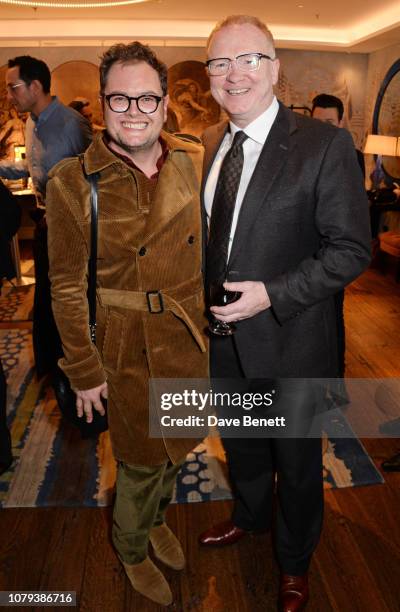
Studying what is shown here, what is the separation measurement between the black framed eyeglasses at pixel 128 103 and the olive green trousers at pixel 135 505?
3.90ft

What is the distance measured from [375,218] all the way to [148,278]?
6544mm

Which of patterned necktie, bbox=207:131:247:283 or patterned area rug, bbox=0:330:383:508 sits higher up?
patterned necktie, bbox=207:131:247:283

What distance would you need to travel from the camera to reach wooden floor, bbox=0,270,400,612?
2002mm

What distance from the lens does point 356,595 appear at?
201 centimetres

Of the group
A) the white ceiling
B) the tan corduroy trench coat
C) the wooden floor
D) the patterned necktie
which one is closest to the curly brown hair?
the tan corduroy trench coat

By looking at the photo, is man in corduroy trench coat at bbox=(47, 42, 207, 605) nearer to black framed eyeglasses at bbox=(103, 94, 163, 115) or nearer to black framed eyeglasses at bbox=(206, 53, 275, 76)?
black framed eyeglasses at bbox=(103, 94, 163, 115)

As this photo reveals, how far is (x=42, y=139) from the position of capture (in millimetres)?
3590

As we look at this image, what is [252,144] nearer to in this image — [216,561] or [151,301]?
[151,301]

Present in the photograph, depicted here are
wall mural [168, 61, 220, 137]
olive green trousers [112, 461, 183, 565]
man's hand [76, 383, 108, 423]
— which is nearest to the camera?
man's hand [76, 383, 108, 423]

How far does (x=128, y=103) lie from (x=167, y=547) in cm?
170

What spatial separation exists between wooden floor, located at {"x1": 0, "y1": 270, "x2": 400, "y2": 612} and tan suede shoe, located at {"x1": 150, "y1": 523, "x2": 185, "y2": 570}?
0.15 feet

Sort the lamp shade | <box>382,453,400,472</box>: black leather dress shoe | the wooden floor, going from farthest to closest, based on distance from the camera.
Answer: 1. the lamp shade
2. <box>382,453,400,472</box>: black leather dress shoe
3. the wooden floor

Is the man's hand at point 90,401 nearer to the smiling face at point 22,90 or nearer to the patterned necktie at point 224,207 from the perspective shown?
the patterned necktie at point 224,207

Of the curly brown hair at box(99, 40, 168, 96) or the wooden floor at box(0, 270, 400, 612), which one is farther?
the wooden floor at box(0, 270, 400, 612)
